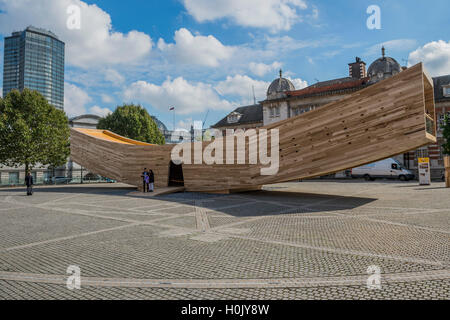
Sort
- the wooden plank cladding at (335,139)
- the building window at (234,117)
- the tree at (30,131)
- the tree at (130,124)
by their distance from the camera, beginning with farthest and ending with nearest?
the building window at (234,117) < the tree at (130,124) < the tree at (30,131) < the wooden plank cladding at (335,139)

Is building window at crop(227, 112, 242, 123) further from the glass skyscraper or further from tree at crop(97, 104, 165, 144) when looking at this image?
the glass skyscraper

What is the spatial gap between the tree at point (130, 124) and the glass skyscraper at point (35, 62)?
96.0 meters

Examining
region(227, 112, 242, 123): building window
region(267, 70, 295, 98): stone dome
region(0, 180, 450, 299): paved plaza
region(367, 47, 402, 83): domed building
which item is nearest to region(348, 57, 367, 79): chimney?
region(367, 47, 402, 83): domed building

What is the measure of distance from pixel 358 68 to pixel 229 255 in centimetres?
4633

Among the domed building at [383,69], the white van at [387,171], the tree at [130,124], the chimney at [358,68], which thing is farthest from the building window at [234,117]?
the white van at [387,171]

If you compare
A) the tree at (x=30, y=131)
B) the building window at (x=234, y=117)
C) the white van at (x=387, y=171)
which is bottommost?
the white van at (x=387, y=171)

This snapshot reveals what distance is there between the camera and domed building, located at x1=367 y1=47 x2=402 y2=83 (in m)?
37.3

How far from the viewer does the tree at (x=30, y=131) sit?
29141 millimetres

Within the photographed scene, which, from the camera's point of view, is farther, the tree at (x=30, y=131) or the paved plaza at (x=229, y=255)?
the tree at (x=30, y=131)

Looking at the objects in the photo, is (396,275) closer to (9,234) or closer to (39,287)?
(39,287)

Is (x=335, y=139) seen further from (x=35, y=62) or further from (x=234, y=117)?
(x=35, y=62)

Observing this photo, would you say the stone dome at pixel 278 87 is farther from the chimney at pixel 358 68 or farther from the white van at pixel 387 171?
the white van at pixel 387 171
